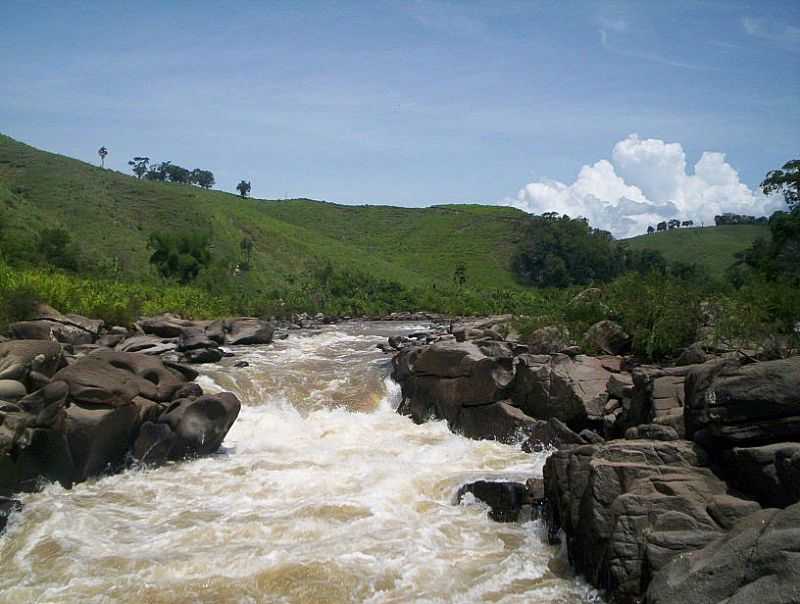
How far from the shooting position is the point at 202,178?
446ft

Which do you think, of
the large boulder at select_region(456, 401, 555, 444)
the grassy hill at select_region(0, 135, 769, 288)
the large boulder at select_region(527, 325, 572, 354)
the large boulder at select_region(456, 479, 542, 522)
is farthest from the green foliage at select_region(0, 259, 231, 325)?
the large boulder at select_region(456, 479, 542, 522)

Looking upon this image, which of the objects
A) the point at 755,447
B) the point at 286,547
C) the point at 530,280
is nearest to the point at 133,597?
the point at 286,547

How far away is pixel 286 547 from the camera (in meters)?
9.66

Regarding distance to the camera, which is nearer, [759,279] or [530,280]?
[759,279]

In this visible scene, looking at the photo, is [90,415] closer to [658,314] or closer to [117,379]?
[117,379]

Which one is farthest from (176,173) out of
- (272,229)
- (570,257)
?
(570,257)

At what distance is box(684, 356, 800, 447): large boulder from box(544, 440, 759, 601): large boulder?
46 cm

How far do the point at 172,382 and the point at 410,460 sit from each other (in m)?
5.67

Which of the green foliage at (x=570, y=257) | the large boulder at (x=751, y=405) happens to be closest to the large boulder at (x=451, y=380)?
the large boulder at (x=751, y=405)

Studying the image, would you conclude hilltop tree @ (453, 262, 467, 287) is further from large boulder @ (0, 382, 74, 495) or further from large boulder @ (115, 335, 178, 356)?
large boulder @ (0, 382, 74, 495)

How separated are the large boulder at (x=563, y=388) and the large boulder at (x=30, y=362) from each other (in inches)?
394

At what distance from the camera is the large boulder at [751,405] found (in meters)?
8.59

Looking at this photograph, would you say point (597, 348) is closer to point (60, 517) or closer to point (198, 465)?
point (198, 465)

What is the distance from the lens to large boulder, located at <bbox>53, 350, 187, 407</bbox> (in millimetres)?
12891
